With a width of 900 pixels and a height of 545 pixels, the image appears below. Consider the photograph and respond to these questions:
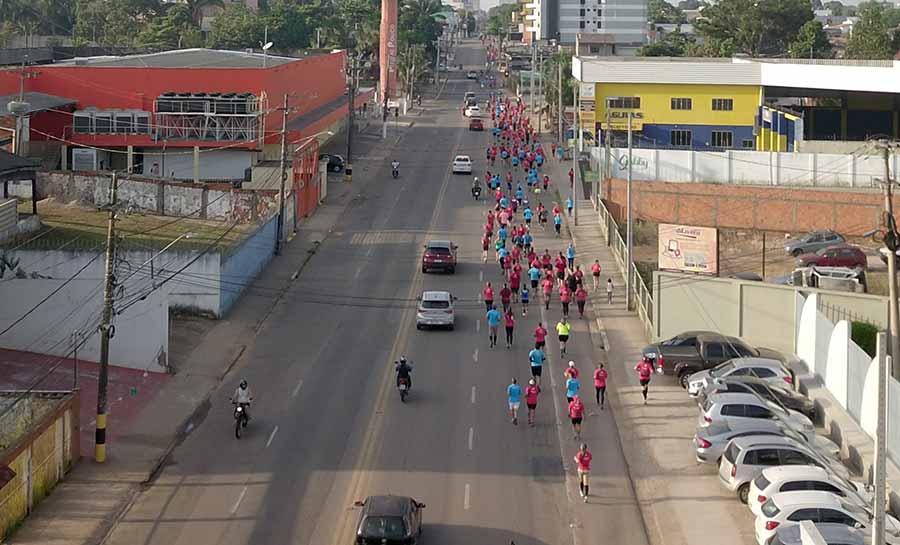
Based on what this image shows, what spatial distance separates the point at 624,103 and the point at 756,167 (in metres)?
26.7

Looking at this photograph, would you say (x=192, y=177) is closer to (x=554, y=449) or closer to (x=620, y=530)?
(x=554, y=449)

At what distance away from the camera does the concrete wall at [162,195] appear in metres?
53.2

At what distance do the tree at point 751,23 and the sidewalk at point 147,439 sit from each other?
4255 inches

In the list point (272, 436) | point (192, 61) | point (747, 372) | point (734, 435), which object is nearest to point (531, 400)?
point (734, 435)

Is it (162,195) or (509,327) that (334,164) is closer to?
(162,195)

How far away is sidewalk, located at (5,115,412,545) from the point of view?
24.2 m

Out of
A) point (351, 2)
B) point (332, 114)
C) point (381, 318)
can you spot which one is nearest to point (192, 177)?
point (332, 114)

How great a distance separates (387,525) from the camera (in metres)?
21.7

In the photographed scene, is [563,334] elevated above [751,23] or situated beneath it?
situated beneath

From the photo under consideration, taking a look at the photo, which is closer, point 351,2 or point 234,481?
point 234,481

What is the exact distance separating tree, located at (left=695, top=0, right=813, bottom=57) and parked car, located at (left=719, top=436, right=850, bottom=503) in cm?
12356

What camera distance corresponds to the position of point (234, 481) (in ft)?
87.2

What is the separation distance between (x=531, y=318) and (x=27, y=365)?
48.9 feet

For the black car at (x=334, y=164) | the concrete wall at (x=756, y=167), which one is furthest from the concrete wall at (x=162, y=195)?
the black car at (x=334, y=164)
